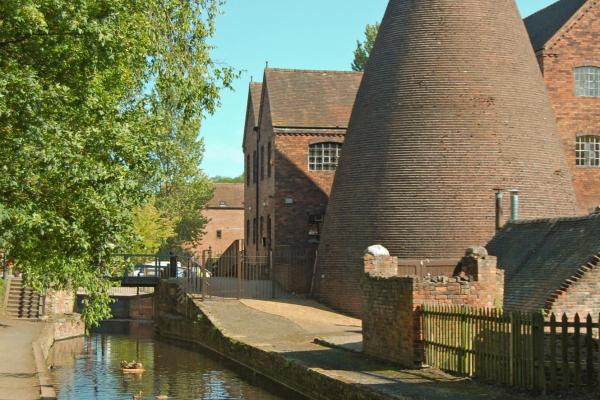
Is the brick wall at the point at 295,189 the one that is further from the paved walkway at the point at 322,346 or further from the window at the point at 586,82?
the window at the point at 586,82

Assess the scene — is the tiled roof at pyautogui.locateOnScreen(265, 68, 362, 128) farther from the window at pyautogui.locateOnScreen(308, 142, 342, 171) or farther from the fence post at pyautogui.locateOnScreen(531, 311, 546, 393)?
the fence post at pyautogui.locateOnScreen(531, 311, 546, 393)

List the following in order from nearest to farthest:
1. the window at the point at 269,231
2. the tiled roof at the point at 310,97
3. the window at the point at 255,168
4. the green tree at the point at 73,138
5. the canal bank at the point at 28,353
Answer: the green tree at the point at 73,138
the canal bank at the point at 28,353
the tiled roof at the point at 310,97
the window at the point at 269,231
the window at the point at 255,168

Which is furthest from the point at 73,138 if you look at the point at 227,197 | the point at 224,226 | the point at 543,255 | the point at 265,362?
the point at 227,197

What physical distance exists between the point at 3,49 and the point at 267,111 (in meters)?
25.8

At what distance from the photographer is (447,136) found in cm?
2653

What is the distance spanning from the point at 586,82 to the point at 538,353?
21.5m

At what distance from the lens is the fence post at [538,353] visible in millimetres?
13797

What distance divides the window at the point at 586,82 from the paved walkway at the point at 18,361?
66.7ft

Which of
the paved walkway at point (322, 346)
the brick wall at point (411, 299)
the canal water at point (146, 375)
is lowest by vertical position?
Result: the canal water at point (146, 375)

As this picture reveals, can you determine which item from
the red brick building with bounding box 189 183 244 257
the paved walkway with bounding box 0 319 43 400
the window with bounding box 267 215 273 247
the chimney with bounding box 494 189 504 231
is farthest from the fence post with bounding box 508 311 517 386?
the red brick building with bounding box 189 183 244 257

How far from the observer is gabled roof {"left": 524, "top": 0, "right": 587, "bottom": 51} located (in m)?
33.6

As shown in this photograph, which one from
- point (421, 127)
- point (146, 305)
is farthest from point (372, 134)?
point (146, 305)

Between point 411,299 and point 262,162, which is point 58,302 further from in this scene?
point 411,299

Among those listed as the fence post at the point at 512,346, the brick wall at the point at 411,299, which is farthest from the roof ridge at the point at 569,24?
the fence post at the point at 512,346
